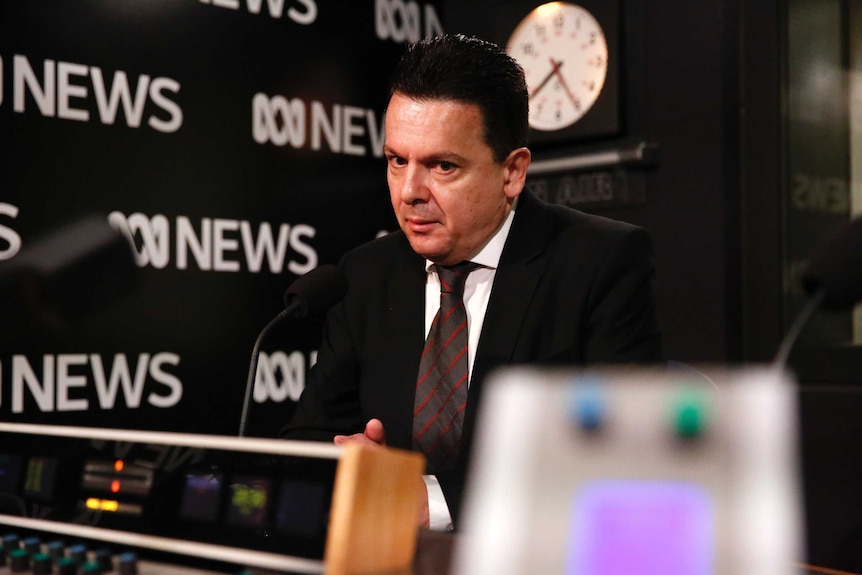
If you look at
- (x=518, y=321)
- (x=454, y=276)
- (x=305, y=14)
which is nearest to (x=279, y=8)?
(x=305, y=14)

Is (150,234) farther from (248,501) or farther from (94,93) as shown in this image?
(248,501)

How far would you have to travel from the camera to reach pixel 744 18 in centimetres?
291

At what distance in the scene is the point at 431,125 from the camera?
5.51ft

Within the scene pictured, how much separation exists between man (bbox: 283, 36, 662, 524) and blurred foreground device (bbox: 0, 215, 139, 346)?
2.27ft

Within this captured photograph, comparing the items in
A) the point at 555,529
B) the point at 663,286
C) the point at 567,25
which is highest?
the point at 567,25

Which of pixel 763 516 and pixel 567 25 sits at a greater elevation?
pixel 567 25

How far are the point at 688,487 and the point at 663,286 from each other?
8.86ft

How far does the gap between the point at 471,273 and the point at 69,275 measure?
2.89 feet

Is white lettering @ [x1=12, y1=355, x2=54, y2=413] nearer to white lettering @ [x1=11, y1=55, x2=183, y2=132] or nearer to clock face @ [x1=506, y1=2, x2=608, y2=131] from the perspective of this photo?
white lettering @ [x1=11, y1=55, x2=183, y2=132]

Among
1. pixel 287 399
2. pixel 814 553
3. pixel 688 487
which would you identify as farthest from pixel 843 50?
pixel 688 487

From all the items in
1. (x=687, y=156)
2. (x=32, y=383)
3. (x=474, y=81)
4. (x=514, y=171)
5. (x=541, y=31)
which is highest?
(x=541, y=31)

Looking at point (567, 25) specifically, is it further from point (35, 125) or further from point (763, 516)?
point (763, 516)

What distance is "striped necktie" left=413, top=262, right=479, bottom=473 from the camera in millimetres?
1625

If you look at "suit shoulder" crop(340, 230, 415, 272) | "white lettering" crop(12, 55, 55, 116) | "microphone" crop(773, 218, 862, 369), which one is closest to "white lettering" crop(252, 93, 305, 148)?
"white lettering" crop(12, 55, 55, 116)
